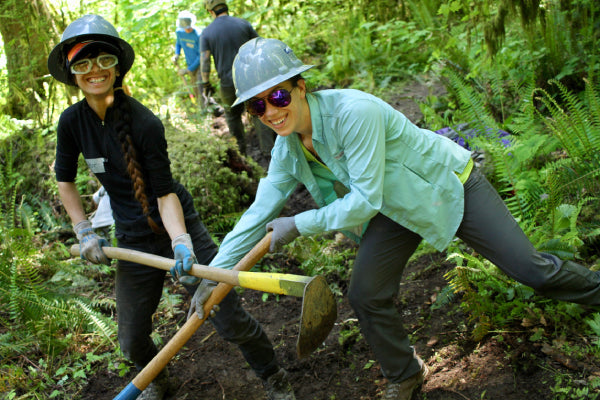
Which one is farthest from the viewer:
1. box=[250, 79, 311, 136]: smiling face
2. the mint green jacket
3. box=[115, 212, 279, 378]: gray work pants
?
box=[115, 212, 279, 378]: gray work pants

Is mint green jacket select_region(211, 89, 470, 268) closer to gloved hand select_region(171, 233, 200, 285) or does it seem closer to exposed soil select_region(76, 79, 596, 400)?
gloved hand select_region(171, 233, 200, 285)

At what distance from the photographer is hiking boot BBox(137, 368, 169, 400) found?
3578mm

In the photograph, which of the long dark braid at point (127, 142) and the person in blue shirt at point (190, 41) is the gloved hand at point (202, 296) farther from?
the person in blue shirt at point (190, 41)

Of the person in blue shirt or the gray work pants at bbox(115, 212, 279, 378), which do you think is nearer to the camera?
the gray work pants at bbox(115, 212, 279, 378)

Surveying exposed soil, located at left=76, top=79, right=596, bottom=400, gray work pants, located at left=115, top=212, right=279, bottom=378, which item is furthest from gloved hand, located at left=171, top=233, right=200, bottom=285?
exposed soil, located at left=76, top=79, right=596, bottom=400

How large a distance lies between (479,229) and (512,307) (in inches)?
38.7

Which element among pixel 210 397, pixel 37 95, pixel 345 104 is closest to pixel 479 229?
pixel 345 104

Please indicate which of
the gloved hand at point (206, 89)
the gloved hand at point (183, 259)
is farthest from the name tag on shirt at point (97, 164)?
the gloved hand at point (206, 89)

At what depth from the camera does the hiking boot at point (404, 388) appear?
2.96m

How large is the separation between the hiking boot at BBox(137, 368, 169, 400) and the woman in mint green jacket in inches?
42.4

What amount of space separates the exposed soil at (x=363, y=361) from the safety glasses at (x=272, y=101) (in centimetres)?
194

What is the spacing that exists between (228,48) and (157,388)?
17.0 ft

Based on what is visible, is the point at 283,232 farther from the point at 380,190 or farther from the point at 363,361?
the point at 363,361

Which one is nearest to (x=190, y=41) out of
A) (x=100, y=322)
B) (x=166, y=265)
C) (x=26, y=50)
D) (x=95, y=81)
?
(x=26, y=50)
